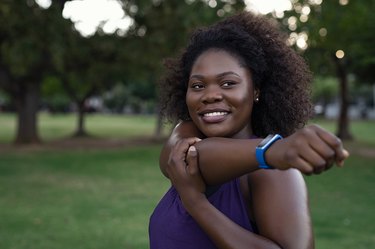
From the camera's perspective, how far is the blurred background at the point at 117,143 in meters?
7.11

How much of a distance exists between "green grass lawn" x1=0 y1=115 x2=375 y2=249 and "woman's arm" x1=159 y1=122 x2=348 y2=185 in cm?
485

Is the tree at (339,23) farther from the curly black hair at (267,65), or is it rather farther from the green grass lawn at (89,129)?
the green grass lawn at (89,129)

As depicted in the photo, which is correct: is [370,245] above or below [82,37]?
below

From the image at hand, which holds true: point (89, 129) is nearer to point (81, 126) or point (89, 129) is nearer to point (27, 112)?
point (81, 126)

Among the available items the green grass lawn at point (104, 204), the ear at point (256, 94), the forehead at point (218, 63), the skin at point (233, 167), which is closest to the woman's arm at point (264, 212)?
the skin at point (233, 167)

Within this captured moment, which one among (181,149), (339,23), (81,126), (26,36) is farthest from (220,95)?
(81,126)

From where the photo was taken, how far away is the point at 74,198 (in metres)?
9.48

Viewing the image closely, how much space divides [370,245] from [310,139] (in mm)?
5583

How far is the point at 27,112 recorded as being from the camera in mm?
21906

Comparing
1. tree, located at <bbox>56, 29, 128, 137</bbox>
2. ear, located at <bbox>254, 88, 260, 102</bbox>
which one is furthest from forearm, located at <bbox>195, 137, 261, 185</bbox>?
tree, located at <bbox>56, 29, 128, 137</bbox>

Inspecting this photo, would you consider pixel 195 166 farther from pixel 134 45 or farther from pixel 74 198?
pixel 134 45

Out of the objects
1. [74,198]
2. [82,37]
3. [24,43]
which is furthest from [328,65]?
[74,198]

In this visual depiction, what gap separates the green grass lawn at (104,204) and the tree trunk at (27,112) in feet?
19.7

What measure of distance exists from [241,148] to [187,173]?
0.24m
